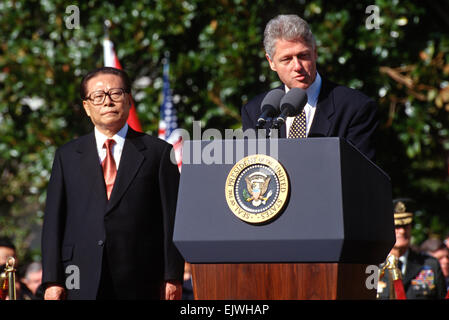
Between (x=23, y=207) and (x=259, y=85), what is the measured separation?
16.0 ft

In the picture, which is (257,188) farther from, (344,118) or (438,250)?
(438,250)

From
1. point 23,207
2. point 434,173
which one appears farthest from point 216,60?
point 23,207

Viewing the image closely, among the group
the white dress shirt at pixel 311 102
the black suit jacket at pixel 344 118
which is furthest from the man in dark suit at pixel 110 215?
the white dress shirt at pixel 311 102

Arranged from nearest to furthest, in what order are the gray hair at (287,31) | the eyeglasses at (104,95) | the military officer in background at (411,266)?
the gray hair at (287,31) < the eyeglasses at (104,95) < the military officer in background at (411,266)

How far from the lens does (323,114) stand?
12.7 ft

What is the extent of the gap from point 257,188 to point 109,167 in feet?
4.58

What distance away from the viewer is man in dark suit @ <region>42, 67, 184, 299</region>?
13.3 ft

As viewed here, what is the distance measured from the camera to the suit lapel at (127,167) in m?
4.11

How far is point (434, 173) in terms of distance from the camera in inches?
379

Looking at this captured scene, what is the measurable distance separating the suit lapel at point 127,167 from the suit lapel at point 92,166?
2.3 inches

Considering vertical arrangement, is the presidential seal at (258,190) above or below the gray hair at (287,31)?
below

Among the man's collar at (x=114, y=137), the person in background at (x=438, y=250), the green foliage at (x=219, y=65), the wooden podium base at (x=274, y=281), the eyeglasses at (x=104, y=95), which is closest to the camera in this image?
the wooden podium base at (x=274, y=281)
